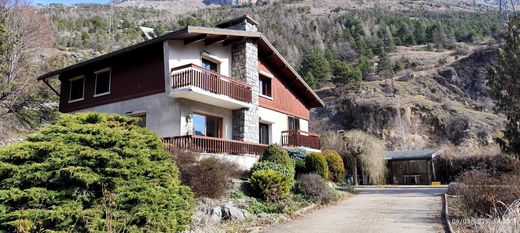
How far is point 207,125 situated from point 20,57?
487 inches

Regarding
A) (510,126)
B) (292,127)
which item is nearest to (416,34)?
(292,127)

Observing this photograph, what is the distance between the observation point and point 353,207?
15.0m

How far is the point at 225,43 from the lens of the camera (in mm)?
20641

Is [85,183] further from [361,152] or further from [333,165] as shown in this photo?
[361,152]

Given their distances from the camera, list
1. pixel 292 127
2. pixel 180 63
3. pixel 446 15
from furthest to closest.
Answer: pixel 446 15
pixel 292 127
pixel 180 63

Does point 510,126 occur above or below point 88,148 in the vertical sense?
above

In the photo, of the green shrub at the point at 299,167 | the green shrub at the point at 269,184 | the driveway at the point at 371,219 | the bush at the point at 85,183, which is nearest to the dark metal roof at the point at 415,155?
the green shrub at the point at 299,167

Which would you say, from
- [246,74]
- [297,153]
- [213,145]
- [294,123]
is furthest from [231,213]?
[294,123]

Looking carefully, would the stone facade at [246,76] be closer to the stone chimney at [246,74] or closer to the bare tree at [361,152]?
the stone chimney at [246,74]

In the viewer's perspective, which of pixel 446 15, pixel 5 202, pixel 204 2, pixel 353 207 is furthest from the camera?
pixel 204 2

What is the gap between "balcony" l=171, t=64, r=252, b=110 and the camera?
55.3 feet

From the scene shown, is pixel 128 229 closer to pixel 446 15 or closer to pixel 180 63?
pixel 180 63

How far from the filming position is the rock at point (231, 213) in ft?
36.4

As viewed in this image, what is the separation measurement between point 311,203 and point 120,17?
265ft
